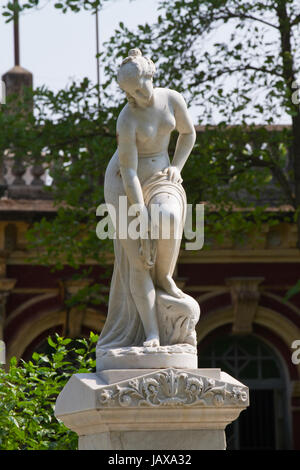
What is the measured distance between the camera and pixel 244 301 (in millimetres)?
21094

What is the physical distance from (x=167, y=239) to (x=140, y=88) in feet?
3.52

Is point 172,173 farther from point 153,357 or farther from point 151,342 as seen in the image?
point 153,357

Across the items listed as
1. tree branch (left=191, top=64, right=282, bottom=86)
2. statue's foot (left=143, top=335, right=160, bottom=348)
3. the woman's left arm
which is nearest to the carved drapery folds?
tree branch (left=191, top=64, right=282, bottom=86)

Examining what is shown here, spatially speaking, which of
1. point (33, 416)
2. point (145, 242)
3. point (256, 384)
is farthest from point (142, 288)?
point (256, 384)

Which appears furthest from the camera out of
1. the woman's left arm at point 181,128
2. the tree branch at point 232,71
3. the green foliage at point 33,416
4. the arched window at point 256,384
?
the arched window at point 256,384

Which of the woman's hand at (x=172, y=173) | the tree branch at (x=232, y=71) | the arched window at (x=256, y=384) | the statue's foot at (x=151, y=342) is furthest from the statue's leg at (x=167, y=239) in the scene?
the arched window at (x=256, y=384)

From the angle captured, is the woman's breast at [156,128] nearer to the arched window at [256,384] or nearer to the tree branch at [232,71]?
the tree branch at [232,71]

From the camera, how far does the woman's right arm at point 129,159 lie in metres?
8.55

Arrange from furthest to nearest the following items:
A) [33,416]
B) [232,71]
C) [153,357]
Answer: [232,71], [33,416], [153,357]

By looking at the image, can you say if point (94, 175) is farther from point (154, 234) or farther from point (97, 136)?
point (154, 234)

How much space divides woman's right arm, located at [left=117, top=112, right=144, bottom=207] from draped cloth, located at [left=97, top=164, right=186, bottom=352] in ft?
0.39

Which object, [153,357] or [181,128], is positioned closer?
[153,357]

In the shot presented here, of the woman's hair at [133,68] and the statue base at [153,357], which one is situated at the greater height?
the woman's hair at [133,68]

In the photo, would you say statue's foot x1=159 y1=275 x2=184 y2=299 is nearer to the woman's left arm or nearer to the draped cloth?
the draped cloth
